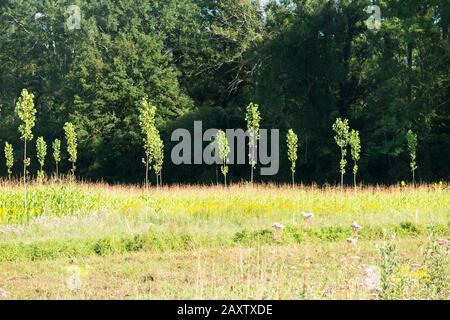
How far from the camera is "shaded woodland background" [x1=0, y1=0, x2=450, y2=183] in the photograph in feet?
102

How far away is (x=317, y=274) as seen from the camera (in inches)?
323

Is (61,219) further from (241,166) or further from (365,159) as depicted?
(241,166)

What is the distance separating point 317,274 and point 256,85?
29451mm

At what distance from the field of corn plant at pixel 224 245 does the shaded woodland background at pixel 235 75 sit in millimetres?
12351

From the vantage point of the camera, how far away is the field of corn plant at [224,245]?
249 inches

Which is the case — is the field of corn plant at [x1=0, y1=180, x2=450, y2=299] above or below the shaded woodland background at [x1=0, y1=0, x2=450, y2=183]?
below

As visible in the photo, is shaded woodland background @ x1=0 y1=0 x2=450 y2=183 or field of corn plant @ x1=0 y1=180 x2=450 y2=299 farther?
shaded woodland background @ x1=0 y1=0 x2=450 y2=183

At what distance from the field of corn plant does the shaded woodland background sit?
12.4 metres

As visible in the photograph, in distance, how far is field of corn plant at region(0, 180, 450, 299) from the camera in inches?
249

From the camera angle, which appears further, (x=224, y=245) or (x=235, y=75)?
(x=235, y=75)

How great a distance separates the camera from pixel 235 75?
4216 centimetres

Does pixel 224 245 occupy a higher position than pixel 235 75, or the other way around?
pixel 235 75

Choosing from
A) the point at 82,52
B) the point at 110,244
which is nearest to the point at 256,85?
the point at 82,52

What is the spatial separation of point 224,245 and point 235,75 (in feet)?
105
